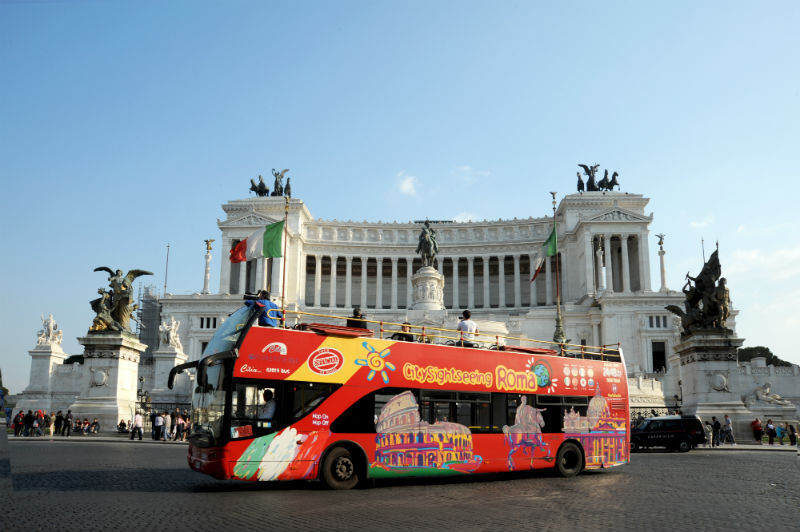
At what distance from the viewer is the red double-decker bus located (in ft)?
45.5

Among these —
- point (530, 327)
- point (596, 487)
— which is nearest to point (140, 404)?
point (596, 487)

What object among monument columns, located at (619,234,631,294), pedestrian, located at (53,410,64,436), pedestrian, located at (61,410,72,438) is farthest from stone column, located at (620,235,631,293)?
pedestrian, located at (61,410,72,438)

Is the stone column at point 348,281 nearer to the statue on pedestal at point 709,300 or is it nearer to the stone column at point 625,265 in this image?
the stone column at point 625,265

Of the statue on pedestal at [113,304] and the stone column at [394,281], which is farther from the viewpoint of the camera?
the stone column at [394,281]

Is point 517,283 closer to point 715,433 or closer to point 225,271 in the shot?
point 225,271

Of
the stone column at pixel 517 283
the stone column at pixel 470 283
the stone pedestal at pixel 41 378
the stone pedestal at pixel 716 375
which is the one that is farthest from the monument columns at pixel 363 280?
the stone pedestal at pixel 716 375

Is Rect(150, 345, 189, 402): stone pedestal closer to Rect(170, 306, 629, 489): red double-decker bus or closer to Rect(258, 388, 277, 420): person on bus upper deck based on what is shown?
Rect(170, 306, 629, 489): red double-decker bus

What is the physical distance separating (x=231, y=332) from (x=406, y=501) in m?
5.17

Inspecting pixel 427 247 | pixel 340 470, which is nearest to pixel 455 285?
pixel 427 247

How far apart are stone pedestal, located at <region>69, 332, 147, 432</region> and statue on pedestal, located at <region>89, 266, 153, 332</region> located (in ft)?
1.51

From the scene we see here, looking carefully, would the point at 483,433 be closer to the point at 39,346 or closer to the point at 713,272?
the point at 713,272

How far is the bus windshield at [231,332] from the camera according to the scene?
14172mm

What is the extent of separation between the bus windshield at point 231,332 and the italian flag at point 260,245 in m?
28.2

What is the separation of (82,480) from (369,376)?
721 cm
